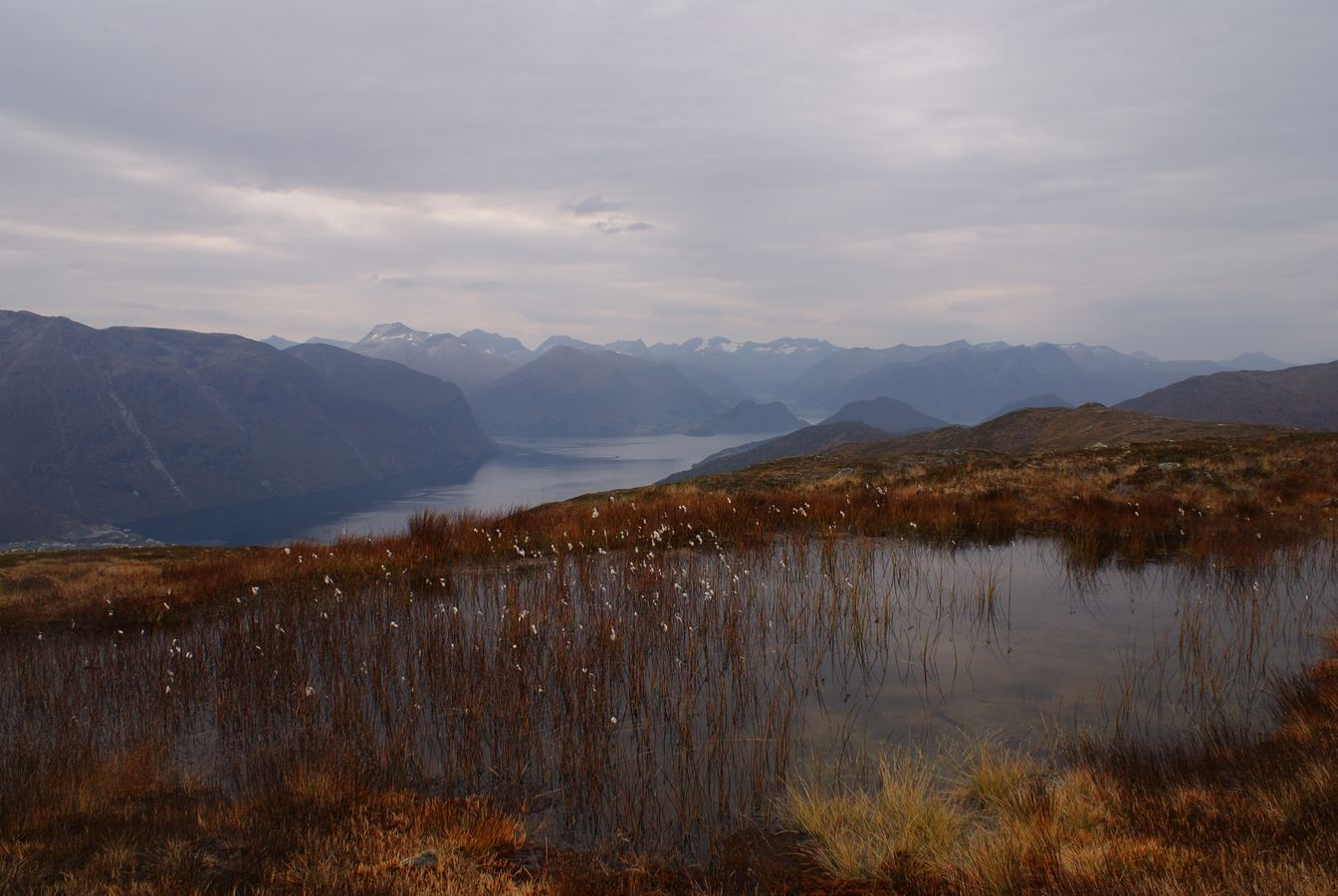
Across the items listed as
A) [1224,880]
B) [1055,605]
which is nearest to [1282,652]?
[1055,605]

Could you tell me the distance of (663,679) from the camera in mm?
7992

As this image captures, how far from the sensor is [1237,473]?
1902cm

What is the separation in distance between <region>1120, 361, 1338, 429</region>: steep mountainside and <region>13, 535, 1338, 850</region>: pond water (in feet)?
507

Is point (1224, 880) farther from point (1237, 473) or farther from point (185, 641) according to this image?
point (1237, 473)

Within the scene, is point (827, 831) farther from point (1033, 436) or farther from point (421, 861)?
point (1033, 436)

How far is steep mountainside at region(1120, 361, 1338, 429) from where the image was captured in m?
139

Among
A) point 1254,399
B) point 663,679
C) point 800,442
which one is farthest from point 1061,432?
point 1254,399

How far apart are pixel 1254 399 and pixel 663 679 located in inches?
7695

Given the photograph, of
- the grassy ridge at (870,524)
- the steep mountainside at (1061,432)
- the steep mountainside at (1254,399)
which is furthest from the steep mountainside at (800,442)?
the grassy ridge at (870,524)

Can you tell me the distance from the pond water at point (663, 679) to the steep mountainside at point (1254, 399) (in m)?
155

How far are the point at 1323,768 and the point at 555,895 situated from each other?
18.1ft

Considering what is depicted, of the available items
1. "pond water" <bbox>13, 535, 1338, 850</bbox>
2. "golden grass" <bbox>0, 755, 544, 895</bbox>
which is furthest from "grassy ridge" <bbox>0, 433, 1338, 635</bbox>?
"golden grass" <bbox>0, 755, 544, 895</bbox>

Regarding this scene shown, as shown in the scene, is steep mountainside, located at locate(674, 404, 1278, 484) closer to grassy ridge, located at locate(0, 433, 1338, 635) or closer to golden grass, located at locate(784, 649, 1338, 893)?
grassy ridge, located at locate(0, 433, 1338, 635)

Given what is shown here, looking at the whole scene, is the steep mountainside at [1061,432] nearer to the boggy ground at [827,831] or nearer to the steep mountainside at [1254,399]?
the boggy ground at [827,831]
